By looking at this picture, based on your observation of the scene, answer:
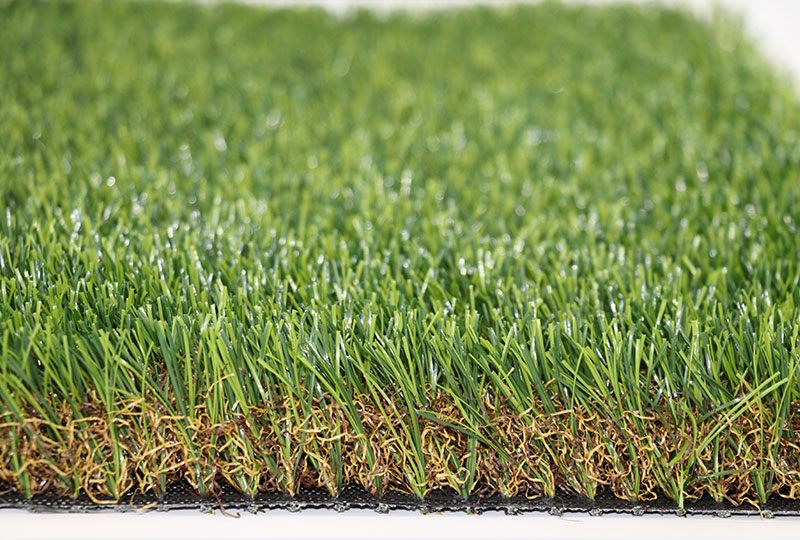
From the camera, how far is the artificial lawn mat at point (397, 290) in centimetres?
115

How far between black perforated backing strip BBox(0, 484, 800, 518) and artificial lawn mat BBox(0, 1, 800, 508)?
0.02 metres

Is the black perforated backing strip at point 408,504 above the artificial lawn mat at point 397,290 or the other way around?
the other way around

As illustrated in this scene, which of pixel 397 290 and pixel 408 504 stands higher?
pixel 397 290

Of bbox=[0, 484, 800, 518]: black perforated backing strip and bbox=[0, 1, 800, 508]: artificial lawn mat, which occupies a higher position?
bbox=[0, 1, 800, 508]: artificial lawn mat

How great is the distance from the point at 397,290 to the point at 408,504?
0.43 metres

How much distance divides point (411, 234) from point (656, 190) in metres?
0.78

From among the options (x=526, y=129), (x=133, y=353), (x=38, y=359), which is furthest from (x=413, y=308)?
(x=526, y=129)

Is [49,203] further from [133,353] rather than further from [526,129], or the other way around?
[526,129]

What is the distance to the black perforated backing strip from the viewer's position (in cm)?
114

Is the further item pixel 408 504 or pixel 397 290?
pixel 397 290

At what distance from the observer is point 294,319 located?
48.6 inches

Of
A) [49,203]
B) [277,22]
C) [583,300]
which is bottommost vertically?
[49,203]

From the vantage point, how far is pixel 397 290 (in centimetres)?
139

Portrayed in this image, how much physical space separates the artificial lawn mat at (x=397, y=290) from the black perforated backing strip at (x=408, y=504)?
16 millimetres
